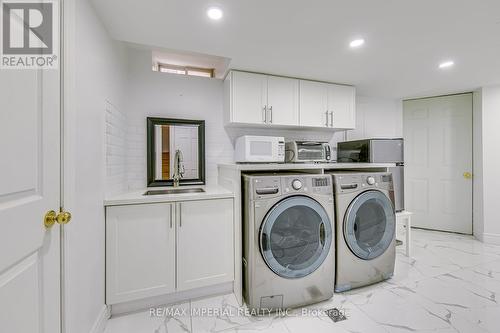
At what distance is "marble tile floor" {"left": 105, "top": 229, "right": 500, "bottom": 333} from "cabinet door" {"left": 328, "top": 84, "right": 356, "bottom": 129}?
1806 mm

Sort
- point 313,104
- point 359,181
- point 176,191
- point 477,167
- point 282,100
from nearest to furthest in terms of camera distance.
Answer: point 359,181 → point 176,191 → point 282,100 → point 313,104 → point 477,167

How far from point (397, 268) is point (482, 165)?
2.12 metres

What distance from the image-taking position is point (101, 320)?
1473 mm

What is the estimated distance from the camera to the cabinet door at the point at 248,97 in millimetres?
2291

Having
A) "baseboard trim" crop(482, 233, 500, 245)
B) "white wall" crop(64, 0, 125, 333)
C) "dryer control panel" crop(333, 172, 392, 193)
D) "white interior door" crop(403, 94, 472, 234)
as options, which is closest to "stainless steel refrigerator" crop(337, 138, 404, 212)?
"dryer control panel" crop(333, 172, 392, 193)

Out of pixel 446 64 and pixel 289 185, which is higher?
pixel 446 64

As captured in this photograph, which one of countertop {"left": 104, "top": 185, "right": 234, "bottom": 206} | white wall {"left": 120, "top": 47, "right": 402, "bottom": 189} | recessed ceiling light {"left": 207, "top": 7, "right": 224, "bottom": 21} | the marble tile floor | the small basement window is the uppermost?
the small basement window

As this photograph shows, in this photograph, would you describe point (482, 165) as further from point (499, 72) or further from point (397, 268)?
point (397, 268)

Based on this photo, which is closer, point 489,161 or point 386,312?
point 386,312

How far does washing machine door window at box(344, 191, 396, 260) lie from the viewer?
1908mm

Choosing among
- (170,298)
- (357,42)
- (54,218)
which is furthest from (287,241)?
(357,42)

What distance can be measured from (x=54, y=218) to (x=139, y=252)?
0.82m

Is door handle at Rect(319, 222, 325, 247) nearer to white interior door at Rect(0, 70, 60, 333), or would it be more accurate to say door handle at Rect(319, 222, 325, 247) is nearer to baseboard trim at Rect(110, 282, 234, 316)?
baseboard trim at Rect(110, 282, 234, 316)

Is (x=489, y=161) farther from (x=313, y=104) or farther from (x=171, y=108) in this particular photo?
(x=171, y=108)
